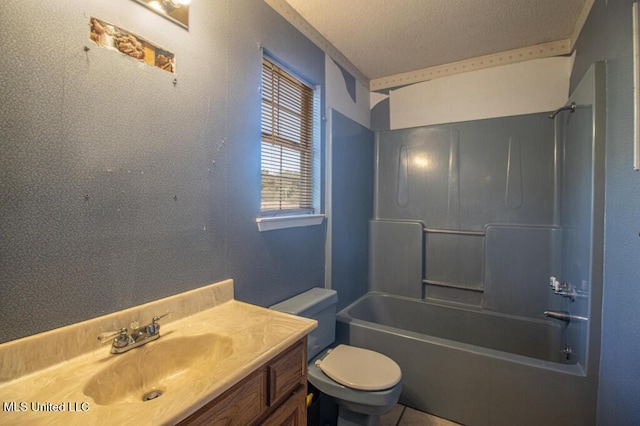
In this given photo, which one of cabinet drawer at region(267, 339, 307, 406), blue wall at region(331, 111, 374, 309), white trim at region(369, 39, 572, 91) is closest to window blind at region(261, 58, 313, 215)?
blue wall at region(331, 111, 374, 309)

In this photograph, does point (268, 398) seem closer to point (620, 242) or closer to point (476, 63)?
point (620, 242)

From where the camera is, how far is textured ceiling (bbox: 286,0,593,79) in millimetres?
1805

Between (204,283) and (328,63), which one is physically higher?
(328,63)

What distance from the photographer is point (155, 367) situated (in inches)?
39.3

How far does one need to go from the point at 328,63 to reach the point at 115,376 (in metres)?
2.29

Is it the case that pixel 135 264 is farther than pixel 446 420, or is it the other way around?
pixel 446 420

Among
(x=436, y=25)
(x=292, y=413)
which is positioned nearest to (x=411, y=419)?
(x=292, y=413)

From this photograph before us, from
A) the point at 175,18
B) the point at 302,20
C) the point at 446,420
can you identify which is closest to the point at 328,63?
the point at 302,20

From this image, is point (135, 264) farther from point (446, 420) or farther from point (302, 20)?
point (446, 420)

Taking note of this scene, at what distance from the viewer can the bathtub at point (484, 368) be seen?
157 cm

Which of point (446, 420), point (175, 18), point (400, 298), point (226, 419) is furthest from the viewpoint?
point (400, 298)

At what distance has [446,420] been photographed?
1.86m

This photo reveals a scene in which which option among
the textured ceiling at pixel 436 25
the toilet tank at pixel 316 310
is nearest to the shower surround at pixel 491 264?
the toilet tank at pixel 316 310

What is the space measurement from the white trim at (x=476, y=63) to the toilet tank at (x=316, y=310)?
86.7 inches
